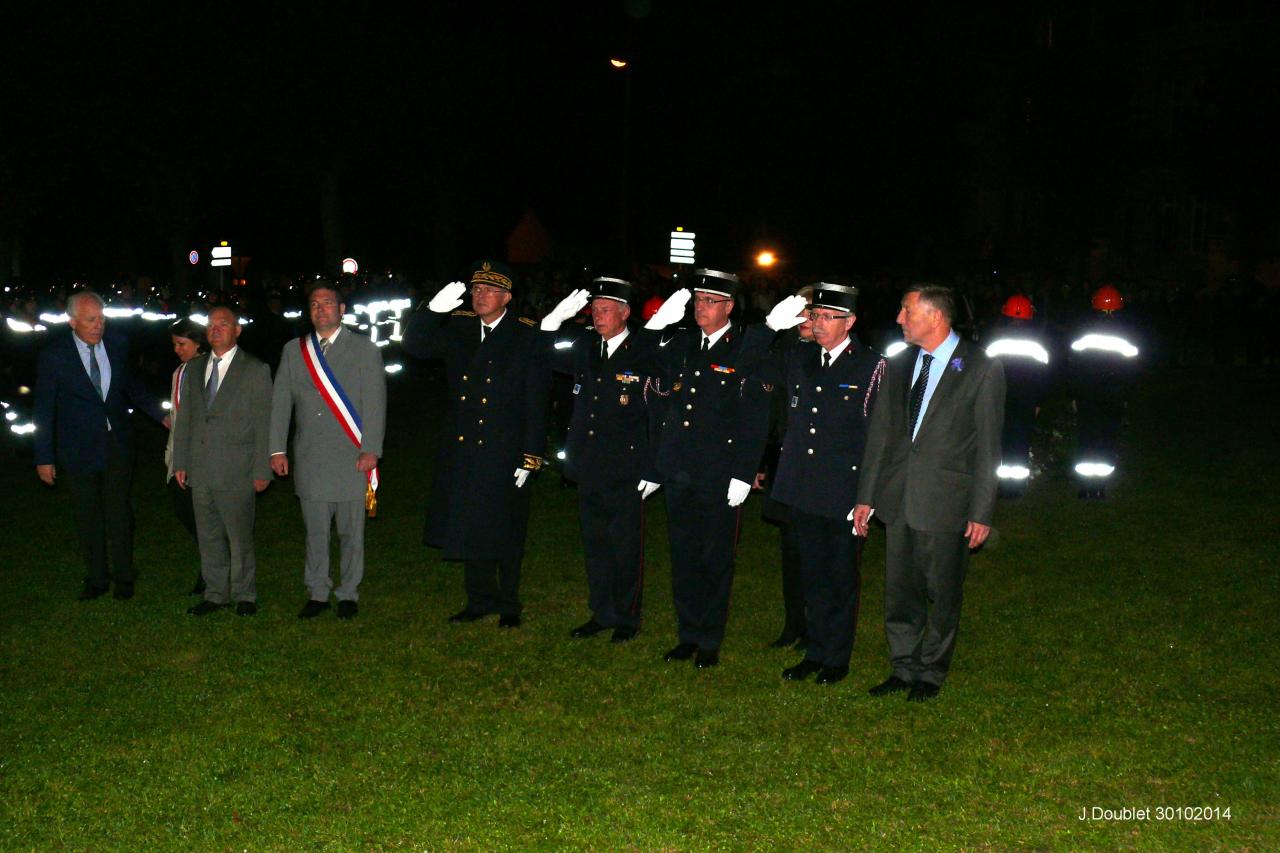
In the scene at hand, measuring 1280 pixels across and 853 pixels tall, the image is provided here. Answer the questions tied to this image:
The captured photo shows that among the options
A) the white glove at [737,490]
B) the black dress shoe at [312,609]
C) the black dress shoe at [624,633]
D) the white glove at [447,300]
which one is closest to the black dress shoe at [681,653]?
the black dress shoe at [624,633]

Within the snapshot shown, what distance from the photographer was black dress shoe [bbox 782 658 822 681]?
8.07m

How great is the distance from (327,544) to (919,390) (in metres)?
4.23

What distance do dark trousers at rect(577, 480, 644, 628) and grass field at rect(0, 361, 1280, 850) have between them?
→ 1.00 feet

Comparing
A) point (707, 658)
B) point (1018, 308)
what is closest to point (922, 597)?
point (707, 658)

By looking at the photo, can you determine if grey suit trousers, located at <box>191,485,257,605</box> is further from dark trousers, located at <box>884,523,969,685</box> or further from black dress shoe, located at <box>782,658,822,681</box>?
dark trousers, located at <box>884,523,969,685</box>

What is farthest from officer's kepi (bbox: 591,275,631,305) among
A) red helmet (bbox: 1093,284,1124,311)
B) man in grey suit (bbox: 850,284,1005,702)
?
red helmet (bbox: 1093,284,1124,311)

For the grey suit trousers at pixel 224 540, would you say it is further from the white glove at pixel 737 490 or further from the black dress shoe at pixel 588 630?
the white glove at pixel 737 490

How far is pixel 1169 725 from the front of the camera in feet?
23.7

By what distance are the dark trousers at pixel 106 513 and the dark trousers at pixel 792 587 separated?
471cm

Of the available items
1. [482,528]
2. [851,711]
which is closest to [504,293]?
[482,528]

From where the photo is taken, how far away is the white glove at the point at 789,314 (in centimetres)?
830

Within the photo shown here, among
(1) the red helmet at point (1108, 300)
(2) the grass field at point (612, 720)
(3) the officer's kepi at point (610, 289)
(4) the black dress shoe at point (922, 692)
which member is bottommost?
(2) the grass field at point (612, 720)

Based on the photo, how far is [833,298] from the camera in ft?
25.6

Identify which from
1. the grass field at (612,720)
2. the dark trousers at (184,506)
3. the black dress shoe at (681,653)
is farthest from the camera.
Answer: the dark trousers at (184,506)
